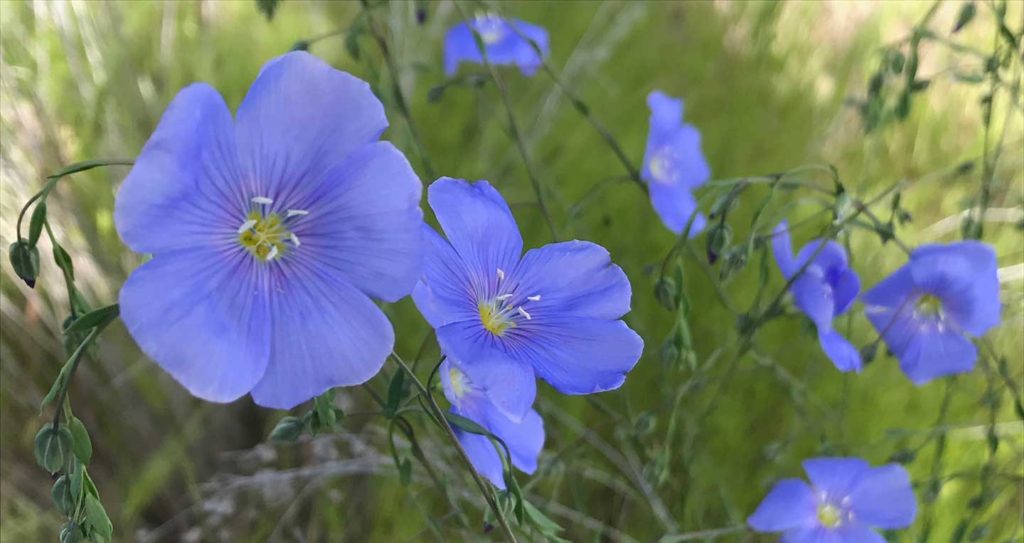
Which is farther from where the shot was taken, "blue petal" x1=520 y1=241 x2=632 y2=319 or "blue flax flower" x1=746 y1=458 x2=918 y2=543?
"blue flax flower" x1=746 y1=458 x2=918 y2=543

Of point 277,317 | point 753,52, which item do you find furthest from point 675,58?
point 277,317

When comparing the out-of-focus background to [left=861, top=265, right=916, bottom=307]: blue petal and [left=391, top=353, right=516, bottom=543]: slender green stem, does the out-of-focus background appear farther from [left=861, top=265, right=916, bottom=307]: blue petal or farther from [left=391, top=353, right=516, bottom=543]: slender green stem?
[left=391, top=353, right=516, bottom=543]: slender green stem

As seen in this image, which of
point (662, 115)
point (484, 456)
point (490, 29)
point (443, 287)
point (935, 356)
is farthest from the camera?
point (490, 29)

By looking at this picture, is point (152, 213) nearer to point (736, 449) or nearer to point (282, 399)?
point (282, 399)

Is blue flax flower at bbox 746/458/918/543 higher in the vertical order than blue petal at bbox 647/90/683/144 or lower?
lower

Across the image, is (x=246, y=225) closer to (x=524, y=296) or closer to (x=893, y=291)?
(x=524, y=296)

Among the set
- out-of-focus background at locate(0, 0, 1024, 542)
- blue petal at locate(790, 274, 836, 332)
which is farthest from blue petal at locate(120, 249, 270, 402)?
blue petal at locate(790, 274, 836, 332)

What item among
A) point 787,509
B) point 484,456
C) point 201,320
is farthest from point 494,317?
point 787,509
